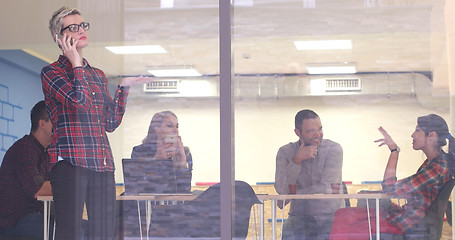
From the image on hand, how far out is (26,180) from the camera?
3.77 metres

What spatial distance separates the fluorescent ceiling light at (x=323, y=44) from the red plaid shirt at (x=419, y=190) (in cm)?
72

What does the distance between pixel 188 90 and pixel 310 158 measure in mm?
717

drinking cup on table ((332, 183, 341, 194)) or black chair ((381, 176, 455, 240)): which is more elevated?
drinking cup on table ((332, 183, 341, 194))

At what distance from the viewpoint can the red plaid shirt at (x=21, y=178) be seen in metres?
3.72

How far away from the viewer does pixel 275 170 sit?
3453 mm

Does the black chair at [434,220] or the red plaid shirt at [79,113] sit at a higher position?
the red plaid shirt at [79,113]

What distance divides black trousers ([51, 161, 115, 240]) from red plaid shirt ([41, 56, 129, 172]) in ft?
0.19

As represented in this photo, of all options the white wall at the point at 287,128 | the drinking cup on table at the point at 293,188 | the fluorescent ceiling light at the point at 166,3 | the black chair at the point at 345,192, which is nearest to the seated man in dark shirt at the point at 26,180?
the white wall at the point at 287,128

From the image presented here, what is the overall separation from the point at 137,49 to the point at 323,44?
39.0 inches

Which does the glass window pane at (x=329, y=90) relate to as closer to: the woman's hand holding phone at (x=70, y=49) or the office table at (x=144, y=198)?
the office table at (x=144, y=198)

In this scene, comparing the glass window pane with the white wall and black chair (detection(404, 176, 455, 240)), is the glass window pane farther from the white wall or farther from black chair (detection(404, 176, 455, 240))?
black chair (detection(404, 176, 455, 240))

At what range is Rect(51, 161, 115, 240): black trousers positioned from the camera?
10.3 ft

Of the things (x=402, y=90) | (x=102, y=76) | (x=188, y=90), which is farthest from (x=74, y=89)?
(x=402, y=90)

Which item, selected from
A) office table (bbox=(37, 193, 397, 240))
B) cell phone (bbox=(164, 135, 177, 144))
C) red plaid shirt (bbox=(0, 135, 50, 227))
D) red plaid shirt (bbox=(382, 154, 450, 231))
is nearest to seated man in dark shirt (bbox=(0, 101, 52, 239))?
red plaid shirt (bbox=(0, 135, 50, 227))
